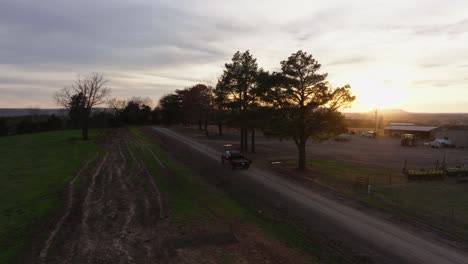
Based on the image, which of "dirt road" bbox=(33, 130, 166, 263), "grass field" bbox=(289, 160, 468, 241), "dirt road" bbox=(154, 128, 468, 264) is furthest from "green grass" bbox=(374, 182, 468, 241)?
"dirt road" bbox=(33, 130, 166, 263)

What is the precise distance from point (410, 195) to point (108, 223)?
22090 mm

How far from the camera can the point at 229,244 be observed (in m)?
14.8

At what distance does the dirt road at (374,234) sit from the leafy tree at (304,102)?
1017 cm

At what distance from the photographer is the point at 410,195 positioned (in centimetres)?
2481

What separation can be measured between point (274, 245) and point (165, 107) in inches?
4745

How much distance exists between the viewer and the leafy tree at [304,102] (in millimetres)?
32656

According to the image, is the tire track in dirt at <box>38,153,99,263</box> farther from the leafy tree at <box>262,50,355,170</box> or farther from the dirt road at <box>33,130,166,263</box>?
the leafy tree at <box>262,50,355,170</box>

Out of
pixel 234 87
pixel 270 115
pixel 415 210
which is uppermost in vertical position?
pixel 234 87

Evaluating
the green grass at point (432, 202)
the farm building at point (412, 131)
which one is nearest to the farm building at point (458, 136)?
the farm building at point (412, 131)

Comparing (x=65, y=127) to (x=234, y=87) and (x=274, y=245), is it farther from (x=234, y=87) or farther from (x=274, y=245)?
(x=274, y=245)

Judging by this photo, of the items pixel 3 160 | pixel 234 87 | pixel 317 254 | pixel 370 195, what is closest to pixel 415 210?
pixel 370 195

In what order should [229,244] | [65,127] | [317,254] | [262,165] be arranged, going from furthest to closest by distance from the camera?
[65,127] < [262,165] < [229,244] < [317,254]

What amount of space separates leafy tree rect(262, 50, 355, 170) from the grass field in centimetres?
484

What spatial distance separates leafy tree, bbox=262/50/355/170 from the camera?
32.7 m
